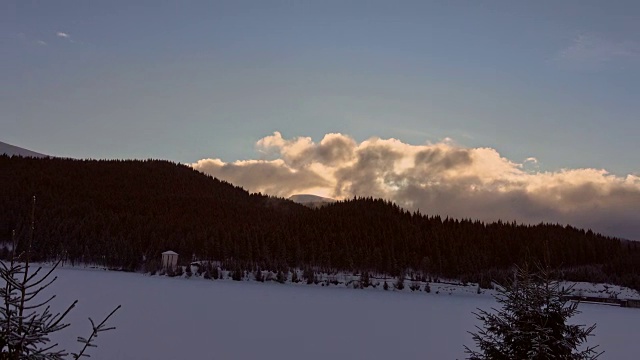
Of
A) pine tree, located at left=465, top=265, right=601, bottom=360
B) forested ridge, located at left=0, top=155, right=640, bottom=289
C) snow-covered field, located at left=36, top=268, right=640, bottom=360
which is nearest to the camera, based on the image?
pine tree, located at left=465, top=265, right=601, bottom=360

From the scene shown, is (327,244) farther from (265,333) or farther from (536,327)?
(536,327)

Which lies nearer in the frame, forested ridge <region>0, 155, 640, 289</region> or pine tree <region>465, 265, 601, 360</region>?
pine tree <region>465, 265, 601, 360</region>

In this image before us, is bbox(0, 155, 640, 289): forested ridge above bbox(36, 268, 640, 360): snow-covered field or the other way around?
above

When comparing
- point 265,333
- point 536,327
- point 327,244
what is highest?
point 327,244

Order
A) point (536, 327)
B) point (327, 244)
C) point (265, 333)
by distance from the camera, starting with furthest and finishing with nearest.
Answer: point (327, 244) < point (265, 333) < point (536, 327)

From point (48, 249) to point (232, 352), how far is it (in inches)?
6051

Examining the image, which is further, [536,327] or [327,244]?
[327,244]

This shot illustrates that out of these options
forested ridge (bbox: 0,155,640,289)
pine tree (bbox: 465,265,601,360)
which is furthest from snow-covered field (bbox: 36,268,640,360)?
forested ridge (bbox: 0,155,640,289)

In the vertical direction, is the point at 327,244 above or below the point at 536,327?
above

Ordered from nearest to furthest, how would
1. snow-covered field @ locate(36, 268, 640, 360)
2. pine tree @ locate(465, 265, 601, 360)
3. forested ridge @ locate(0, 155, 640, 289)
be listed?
1. pine tree @ locate(465, 265, 601, 360)
2. snow-covered field @ locate(36, 268, 640, 360)
3. forested ridge @ locate(0, 155, 640, 289)

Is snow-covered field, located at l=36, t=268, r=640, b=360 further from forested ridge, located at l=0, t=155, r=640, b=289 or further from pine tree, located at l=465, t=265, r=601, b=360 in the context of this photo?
forested ridge, located at l=0, t=155, r=640, b=289

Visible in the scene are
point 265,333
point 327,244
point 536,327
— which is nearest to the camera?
point 536,327

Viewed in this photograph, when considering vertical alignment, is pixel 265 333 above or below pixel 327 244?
below

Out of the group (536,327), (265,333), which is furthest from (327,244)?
(536,327)
